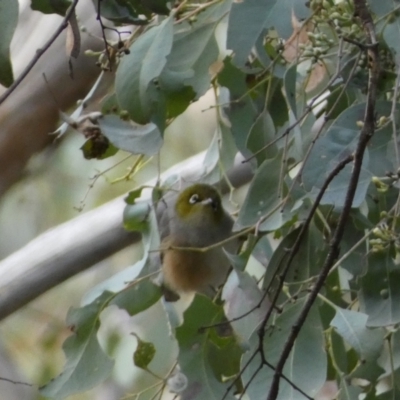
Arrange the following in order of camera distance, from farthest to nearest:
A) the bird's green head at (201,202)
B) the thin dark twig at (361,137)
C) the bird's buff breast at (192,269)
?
the bird's green head at (201,202) < the bird's buff breast at (192,269) < the thin dark twig at (361,137)

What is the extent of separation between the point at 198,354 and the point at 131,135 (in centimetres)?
29

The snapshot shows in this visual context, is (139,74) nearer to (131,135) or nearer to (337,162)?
(131,135)

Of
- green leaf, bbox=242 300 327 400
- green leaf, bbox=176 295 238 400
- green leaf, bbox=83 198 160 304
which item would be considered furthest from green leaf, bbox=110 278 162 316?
green leaf, bbox=242 300 327 400

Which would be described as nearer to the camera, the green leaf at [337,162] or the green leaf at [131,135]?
the green leaf at [337,162]

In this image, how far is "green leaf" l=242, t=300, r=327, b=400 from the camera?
0.94m

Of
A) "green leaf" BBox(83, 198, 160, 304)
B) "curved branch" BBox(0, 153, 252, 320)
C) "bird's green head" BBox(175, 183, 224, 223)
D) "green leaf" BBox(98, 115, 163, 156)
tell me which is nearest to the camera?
"green leaf" BBox(98, 115, 163, 156)

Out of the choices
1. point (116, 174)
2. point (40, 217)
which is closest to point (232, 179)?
point (116, 174)

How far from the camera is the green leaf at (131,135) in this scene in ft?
3.18

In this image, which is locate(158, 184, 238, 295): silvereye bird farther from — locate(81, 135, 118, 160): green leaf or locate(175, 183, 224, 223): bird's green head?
locate(81, 135, 118, 160): green leaf

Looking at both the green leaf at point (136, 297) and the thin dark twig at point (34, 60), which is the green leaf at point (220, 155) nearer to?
the green leaf at point (136, 297)

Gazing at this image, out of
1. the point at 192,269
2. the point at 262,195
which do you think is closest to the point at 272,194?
the point at 262,195

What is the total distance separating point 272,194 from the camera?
39.9 inches

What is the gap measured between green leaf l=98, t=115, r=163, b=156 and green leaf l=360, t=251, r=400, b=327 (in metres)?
0.29

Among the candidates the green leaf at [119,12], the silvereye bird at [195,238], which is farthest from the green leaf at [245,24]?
the silvereye bird at [195,238]
